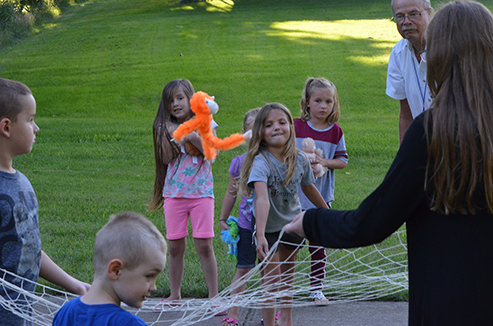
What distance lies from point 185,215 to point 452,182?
9.13 ft

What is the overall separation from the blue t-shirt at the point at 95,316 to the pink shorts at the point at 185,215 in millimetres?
2375

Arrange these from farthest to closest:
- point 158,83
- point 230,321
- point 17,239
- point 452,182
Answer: point 158,83 → point 230,321 → point 17,239 → point 452,182

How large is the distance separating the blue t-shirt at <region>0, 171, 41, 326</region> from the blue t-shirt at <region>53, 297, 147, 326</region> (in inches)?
25.6

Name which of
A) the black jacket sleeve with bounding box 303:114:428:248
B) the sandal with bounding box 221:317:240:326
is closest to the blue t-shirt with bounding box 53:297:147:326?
the black jacket sleeve with bounding box 303:114:428:248

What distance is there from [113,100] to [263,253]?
13911mm

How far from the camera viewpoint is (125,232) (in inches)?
70.9

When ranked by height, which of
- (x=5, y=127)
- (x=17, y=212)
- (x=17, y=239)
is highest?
(x=5, y=127)

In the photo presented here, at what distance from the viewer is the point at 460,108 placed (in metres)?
1.74

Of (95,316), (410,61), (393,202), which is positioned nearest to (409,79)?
(410,61)

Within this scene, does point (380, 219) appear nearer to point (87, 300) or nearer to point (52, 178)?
point (87, 300)

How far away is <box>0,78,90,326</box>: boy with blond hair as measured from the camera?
2.32 meters

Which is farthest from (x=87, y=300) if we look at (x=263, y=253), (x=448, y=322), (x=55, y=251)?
(x=55, y=251)

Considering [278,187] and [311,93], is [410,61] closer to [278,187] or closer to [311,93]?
[311,93]

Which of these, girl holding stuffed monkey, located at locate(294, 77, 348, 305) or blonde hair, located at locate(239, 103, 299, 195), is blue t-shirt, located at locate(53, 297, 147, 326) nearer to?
blonde hair, located at locate(239, 103, 299, 195)
